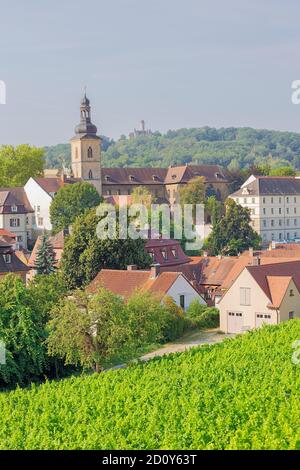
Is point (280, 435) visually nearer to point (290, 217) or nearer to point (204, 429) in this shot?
point (204, 429)

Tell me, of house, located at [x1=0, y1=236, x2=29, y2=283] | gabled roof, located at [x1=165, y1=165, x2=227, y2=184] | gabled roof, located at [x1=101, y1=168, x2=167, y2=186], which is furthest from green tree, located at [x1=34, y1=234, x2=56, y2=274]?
gabled roof, located at [x1=165, y1=165, x2=227, y2=184]

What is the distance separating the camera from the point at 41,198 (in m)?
89.4

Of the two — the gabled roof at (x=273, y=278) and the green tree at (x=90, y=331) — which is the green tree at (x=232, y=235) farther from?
the green tree at (x=90, y=331)

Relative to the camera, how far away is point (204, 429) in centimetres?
2200

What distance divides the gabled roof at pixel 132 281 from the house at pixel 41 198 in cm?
3868

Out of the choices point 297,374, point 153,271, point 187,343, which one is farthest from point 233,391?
point 153,271

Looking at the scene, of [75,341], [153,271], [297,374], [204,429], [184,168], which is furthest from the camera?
[184,168]

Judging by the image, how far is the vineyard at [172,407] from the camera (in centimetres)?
2106

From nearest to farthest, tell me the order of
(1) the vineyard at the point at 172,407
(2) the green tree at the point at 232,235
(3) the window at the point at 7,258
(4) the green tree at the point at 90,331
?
1. (1) the vineyard at the point at 172,407
2. (4) the green tree at the point at 90,331
3. (3) the window at the point at 7,258
4. (2) the green tree at the point at 232,235

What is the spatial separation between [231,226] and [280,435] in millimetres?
55898

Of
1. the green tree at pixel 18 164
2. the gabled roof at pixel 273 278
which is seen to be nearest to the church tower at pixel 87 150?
the green tree at pixel 18 164

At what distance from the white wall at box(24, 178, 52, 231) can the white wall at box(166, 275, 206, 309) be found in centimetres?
4058

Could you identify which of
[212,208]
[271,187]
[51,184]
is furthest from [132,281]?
[271,187]

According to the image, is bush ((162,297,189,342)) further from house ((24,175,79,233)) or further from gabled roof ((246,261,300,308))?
house ((24,175,79,233))
